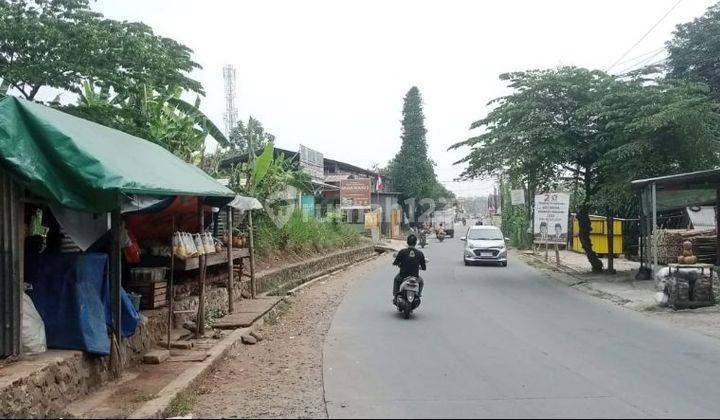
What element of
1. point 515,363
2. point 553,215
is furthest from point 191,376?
point 553,215

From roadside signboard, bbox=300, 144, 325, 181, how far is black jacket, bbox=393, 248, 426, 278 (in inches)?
824

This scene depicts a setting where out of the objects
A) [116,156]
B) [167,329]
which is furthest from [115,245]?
[167,329]

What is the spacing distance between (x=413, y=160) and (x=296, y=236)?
1698 inches

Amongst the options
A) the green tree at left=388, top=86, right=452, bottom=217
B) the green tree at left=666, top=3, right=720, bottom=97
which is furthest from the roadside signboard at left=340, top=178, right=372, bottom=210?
the green tree at left=388, top=86, right=452, bottom=217

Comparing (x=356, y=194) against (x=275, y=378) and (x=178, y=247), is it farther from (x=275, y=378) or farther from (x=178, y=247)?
(x=275, y=378)

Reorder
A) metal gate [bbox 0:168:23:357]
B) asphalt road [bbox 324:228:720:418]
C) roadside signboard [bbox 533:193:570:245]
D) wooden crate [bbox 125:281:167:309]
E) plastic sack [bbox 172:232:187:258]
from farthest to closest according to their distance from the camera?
roadside signboard [bbox 533:193:570:245]
plastic sack [bbox 172:232:187:258]
wooden crate [bbox 125:281:167:309]
metal gate [bbox 0:168:23:357]
asphalt road [bbox 324:228:720:418]

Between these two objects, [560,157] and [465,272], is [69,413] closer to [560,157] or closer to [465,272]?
[560,157]

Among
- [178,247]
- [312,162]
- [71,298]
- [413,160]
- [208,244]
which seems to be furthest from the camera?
[413,160]

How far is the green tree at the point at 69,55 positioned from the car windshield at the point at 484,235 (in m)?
14.1

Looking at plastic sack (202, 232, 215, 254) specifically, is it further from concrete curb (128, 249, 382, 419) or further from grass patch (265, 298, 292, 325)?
grass patch (265, 298, 292, 325)

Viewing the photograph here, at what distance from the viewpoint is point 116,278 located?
6.64 metres

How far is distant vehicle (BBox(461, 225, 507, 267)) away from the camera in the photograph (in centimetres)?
2480

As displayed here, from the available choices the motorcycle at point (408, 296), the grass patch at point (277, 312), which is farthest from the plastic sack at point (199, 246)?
the motorcycle at point (408, 296)

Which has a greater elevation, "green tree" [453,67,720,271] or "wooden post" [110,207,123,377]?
"green tree" [453,67,720,271]
